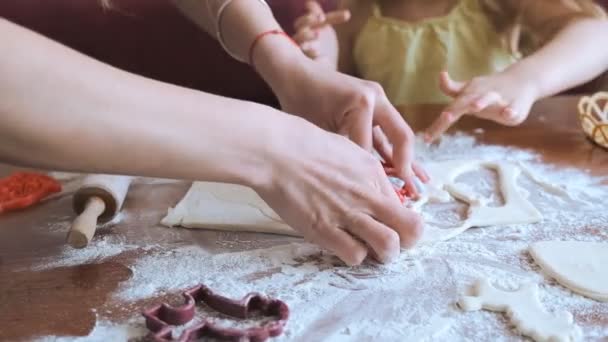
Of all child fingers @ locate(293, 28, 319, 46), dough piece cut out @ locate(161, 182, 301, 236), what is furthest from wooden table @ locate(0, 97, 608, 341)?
child fingers @ locate(293, 28, 319, 46)

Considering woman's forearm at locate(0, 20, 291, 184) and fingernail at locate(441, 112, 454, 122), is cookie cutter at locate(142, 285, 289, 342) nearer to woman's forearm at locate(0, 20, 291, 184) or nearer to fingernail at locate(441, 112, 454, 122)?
woman's forearm at locate(0, 20, 291, 184)

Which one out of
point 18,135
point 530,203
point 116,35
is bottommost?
point 530,203

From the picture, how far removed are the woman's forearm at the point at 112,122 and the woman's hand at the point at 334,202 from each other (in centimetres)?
4

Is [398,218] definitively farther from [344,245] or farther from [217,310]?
[217,310]

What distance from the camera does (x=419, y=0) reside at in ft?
5.13

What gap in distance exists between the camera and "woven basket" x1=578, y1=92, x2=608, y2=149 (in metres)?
1.07

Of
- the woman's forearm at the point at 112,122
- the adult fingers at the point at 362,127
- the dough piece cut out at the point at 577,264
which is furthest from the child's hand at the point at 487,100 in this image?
the woman's forearm at the point at 112,122

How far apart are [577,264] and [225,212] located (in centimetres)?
44

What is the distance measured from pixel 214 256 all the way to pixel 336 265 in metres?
0.15

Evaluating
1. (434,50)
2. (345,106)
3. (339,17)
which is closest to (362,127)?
(345,106)

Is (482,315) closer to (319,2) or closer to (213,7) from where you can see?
(213,7)

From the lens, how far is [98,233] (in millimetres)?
853

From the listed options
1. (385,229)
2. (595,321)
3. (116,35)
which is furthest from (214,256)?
(116,35)

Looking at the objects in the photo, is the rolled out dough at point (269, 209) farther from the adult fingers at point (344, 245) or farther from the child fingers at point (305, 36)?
the child fingers at point (305, 36)
